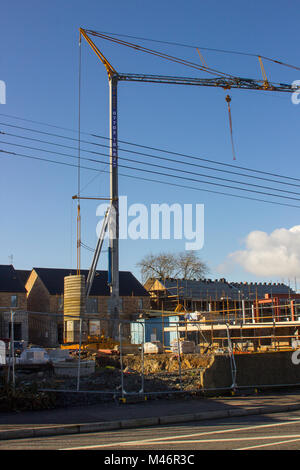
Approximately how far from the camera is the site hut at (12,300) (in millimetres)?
49844

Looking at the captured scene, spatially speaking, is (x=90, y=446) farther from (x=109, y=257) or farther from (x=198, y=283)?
(x=198, y=283)

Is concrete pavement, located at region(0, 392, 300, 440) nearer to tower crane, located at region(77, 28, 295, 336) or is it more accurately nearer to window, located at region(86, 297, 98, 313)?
tower crane, located at region(77, 28, 295, 336)

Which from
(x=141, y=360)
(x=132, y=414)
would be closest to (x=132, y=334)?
(x=141, y=360)

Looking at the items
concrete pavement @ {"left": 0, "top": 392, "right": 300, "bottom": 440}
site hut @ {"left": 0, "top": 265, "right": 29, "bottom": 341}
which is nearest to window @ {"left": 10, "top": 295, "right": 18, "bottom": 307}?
site hut @ {"left": 0, "top": 265, "right": 29, "bottom": 341}

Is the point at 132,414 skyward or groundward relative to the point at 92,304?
groundward

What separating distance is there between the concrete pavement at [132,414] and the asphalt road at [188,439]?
39 centimetres

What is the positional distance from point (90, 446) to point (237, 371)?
7691 mm

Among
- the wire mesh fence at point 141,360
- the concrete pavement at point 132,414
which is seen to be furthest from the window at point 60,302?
the concrete pavement at point 132,414

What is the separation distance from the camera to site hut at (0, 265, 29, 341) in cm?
4984

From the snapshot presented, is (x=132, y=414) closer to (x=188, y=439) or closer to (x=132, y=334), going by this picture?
(x=188, y=439)

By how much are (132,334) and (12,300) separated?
590 inches

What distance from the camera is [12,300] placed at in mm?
54250

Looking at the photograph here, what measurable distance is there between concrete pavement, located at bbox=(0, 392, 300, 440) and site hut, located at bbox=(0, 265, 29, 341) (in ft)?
126
